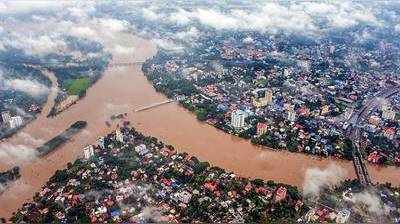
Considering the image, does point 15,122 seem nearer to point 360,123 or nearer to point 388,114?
point 360,123

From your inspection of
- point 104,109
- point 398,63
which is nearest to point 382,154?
point 104,109

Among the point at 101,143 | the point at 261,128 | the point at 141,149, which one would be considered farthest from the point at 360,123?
the point at 101,143

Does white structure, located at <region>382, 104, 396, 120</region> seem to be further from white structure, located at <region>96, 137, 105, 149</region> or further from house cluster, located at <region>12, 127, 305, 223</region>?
white structure, located at <region>96, 137, 105, 149</region>

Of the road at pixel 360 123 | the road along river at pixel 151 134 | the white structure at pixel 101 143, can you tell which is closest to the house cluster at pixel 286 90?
the road at pixel 360 123

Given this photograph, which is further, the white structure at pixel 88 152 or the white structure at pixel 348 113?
the white structure at pixel 348 113

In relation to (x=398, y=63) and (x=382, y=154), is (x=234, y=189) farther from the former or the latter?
(x=398, y=63)

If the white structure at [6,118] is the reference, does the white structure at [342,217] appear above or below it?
above

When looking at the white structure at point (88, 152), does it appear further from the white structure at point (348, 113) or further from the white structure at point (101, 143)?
the white structure at point (348, 113)
